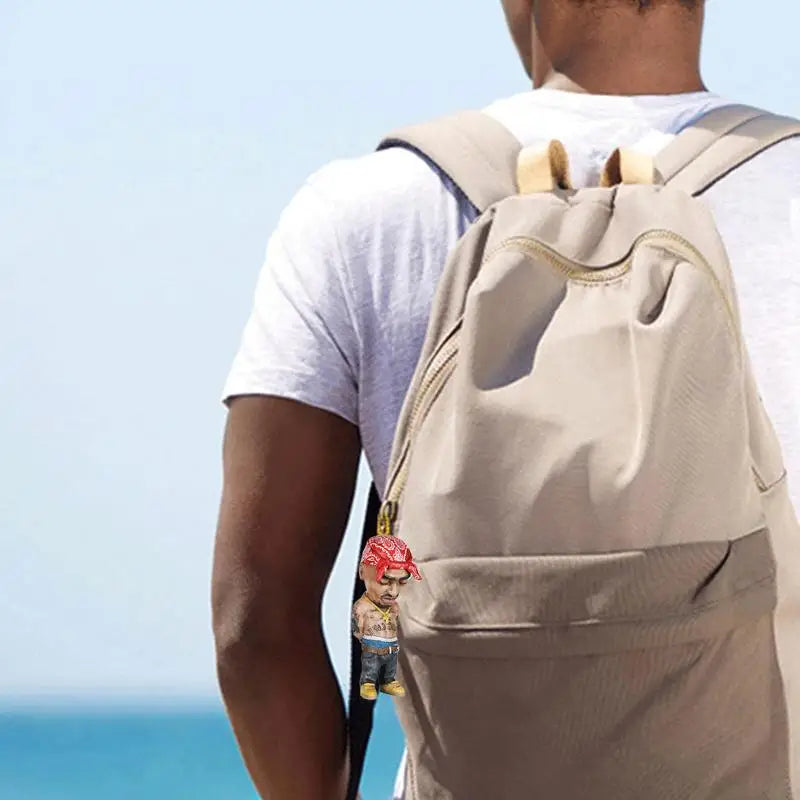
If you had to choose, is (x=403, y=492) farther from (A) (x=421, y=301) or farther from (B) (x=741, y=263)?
(B) (x=741, y=263)

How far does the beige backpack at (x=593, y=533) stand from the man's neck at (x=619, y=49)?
172 mm

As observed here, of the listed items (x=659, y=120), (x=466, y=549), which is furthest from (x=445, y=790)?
(x=659, y=120)

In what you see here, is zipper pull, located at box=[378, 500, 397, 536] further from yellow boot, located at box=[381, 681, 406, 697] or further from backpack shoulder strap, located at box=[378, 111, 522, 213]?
backpack shoulder strap, located at box=[378, 111, 522, 213]

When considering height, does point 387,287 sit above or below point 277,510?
above

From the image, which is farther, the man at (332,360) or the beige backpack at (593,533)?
the man at (332,360)

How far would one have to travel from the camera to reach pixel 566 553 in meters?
1.00

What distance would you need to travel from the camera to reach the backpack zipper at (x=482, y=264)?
1047mm

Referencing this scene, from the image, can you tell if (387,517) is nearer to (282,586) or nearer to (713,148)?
(282,586)

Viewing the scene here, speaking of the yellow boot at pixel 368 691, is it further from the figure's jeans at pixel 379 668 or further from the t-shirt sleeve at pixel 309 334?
the t-shirt sleeve at pixel 309 334

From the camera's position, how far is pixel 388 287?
3.65 ft

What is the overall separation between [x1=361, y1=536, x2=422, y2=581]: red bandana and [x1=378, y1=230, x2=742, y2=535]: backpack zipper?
0.8 inches

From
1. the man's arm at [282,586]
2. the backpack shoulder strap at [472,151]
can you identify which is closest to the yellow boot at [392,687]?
the man's arm at [282,586]

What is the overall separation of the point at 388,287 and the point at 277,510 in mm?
150

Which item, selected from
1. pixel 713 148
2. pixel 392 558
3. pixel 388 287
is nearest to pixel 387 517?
pixel 392 558
